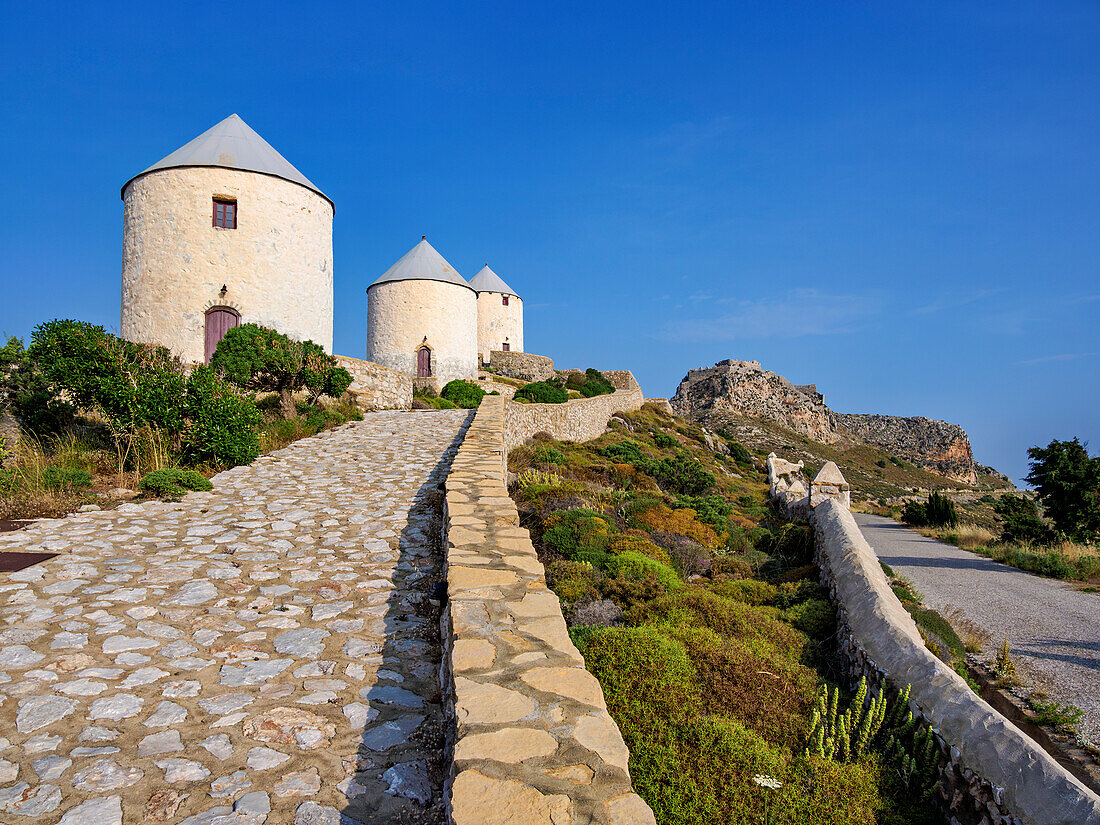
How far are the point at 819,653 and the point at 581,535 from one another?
2.71 meters

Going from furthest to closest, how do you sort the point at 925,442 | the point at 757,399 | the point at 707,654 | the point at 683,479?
the point at 925,442 < the point at 757,399 < the point at 683,479 < the point at 707,654

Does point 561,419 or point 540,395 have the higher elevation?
point 540,395

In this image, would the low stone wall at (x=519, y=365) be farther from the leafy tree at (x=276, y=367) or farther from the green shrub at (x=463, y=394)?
the leafy tree at (x=276, y=367)

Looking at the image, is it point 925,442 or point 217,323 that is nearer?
point 217,323

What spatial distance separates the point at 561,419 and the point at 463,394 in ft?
18.2

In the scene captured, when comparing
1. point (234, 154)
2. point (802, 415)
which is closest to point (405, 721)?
point (234, 154)

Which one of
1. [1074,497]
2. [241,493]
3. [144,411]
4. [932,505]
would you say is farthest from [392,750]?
[932,505]

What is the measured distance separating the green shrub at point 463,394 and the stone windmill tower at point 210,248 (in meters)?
6.34

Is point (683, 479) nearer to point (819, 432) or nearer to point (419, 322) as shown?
point (419, 322)

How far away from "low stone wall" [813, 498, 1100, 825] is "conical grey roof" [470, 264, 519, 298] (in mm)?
38550

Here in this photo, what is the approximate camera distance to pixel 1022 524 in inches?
562

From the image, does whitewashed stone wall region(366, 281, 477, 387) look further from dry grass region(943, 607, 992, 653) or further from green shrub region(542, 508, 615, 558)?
dry grass region(943, 607, 992, 653)

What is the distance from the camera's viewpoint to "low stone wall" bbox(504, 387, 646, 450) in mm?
14711

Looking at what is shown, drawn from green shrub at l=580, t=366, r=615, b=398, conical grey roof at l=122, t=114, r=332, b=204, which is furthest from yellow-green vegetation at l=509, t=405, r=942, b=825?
green shrub at l=580, t=366, r=615, b=398
